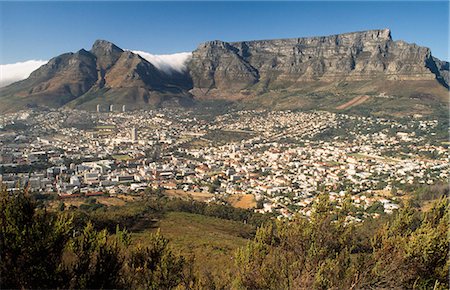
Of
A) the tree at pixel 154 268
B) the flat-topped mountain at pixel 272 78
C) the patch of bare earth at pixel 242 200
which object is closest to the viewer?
the tree at pixel 154 268

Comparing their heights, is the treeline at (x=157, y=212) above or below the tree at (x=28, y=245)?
below

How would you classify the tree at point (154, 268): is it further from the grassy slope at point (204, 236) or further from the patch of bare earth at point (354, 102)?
the patch of bare earth at point (354, 102)

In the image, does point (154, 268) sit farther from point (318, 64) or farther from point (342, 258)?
point (318, 64)

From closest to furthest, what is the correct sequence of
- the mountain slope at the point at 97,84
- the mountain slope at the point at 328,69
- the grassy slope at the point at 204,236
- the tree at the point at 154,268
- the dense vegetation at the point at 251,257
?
1. the dense vegetation at the point at 251,257
2. the tree at the point at 154,268
3. the grassy slope at the point at 204,236
4. the mountain slope at the point at 328,69
5. the mountain slope at the point at 97,84

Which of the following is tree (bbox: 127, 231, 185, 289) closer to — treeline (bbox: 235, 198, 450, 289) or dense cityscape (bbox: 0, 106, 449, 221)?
treeline (bbox: 235, 198, 450, 289)

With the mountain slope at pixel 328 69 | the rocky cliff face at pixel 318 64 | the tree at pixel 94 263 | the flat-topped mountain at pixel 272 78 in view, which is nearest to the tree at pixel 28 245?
the tree at pixel 94 263

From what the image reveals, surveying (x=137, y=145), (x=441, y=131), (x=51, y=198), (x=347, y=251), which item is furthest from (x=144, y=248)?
(x=441, y=131)
